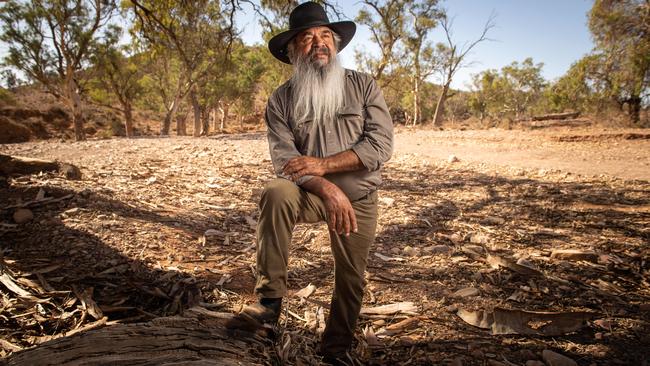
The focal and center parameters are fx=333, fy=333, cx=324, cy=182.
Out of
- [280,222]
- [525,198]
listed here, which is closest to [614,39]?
[525,198]

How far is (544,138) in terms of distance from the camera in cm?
→ 1284

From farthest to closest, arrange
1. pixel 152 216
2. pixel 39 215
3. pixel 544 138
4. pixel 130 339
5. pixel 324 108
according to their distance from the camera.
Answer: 1. pixel 544 138
2. pixel 152 216
3. pixel 39 215
4. pixel 324 108
5. pixel 130 339

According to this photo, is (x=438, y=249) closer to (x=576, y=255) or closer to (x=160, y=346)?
(x=576, y=255)

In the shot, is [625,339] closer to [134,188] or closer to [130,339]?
[130,339]

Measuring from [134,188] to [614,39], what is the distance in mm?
18755

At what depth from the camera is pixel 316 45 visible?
7.25ft

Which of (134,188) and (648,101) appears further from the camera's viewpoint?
(648,101)

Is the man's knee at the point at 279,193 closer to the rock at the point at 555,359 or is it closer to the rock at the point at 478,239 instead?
the rock at the point at 555,359

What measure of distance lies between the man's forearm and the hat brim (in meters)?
0.88

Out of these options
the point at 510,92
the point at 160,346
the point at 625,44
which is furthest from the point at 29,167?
the point at 510,92

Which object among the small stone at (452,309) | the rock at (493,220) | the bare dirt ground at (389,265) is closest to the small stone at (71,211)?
the bare dirt ground at (389,265)

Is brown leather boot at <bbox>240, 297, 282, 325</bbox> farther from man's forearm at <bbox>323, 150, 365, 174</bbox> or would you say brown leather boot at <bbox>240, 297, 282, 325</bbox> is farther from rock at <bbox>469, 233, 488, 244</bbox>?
rock at <bbox>469, 233, 488, 244</bbox>

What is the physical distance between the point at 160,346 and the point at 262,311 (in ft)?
1.67

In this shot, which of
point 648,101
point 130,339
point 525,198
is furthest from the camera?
point 648,101
